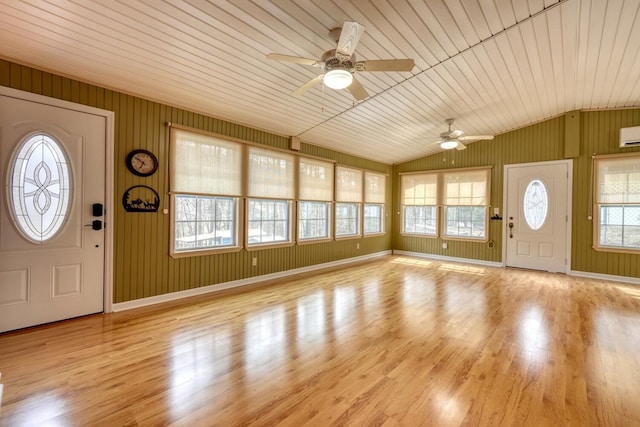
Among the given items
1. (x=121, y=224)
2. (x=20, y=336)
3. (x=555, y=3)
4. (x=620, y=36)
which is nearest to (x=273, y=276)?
(x=121, y=224)

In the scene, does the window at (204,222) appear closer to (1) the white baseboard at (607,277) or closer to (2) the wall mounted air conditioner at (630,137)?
(1) the white baseboard at (607,277)

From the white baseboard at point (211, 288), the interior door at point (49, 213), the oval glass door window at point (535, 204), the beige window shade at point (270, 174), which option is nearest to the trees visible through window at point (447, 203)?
the oval glass door window at point (535, 204)

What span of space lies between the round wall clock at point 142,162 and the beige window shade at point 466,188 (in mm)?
6538

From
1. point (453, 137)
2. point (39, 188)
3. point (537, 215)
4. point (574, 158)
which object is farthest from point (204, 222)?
point (574, 158)

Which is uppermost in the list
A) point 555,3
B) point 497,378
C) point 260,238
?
point 555,3

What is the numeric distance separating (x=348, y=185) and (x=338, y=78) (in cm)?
430

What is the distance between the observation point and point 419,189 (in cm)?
800

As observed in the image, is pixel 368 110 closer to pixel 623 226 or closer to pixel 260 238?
pixel 260 238

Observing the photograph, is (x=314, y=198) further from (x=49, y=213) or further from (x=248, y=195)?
(x=49, y=213)

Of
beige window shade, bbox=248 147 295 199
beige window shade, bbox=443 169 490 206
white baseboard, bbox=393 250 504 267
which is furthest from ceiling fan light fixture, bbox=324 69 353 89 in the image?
white baseboard, bbox=393 250 504 267

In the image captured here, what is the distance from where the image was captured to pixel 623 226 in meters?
5.52

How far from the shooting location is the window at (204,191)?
4.12m

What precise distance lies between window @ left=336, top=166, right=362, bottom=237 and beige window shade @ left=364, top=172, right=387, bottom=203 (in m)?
0.30

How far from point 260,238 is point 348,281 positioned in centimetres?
176
